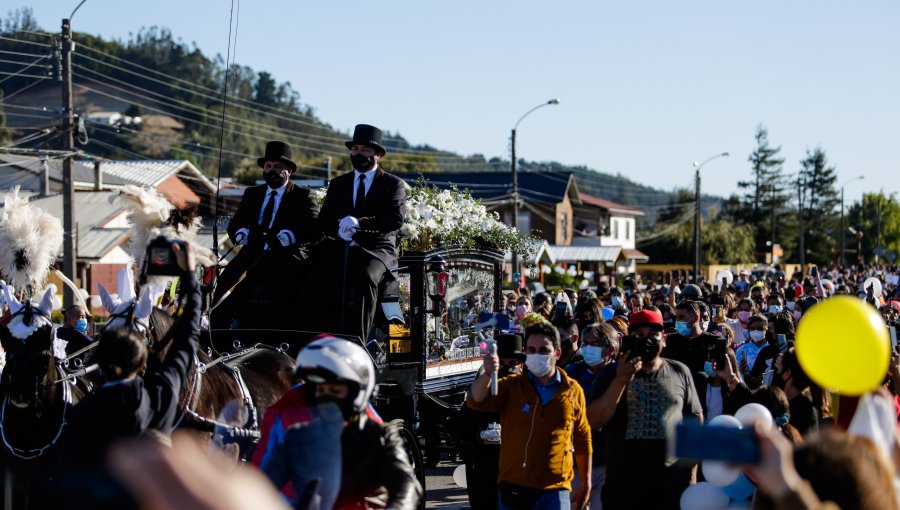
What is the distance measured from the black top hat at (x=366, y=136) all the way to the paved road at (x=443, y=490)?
11.2 ft

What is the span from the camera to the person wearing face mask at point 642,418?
6.11 m

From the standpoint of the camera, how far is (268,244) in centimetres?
905

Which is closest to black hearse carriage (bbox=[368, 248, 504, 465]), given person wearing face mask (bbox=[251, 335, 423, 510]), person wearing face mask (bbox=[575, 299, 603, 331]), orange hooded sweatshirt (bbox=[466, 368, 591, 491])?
person wearing face mask (bbox=[575, 299, 603, 331])

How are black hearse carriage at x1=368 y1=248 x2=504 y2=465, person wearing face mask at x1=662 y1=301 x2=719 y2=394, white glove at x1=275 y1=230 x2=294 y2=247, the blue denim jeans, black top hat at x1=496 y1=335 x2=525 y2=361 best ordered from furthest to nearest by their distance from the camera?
black hearse carriage at x1=368 y1=248 x2=504 y2=465 < white glove at x1=275 y1=230 x2=294 y2=247 < person wearing face mask at x1=662 y1=301 x2=719 y2=394 < black top hat at x1=496 y1=335 x2=525 y2=361 < the blue denim jeans

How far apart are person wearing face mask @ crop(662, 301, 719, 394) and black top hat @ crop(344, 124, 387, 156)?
9.43 ft

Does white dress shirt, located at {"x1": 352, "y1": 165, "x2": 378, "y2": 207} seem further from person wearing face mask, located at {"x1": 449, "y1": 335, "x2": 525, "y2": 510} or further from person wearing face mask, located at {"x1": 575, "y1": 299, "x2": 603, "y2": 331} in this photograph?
person wearing face mask, located at {"x1": 575, "y1": 299, "x2": 603, "y2": 331}

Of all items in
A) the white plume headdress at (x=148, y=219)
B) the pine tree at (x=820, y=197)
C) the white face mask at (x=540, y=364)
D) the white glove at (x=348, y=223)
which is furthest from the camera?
the pine tree at (x=820, y=197)

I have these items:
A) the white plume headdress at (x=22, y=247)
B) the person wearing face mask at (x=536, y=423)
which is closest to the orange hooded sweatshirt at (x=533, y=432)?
the person wearing face mask at (x=536, y=423)

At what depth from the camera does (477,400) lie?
19.5 ft

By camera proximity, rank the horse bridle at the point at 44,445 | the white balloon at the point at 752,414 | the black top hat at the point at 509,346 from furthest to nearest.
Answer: the black top hat at the point at 509,346 → the horse bridle at the point at 44,445 → the white balloon at the point at 752,414

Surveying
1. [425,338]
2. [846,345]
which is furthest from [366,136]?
[846,345]

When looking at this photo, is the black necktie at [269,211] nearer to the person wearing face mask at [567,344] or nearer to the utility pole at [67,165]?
the person wearing face mask at [567,344]

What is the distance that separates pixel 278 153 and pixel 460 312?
8.75 ft

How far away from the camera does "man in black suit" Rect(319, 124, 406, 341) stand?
8883 mm
